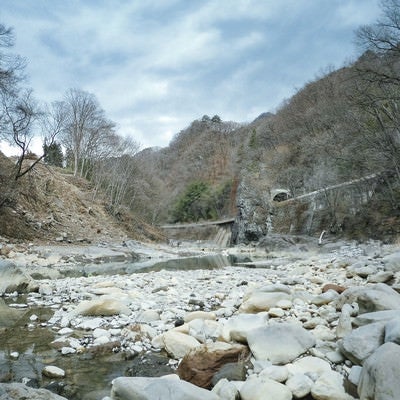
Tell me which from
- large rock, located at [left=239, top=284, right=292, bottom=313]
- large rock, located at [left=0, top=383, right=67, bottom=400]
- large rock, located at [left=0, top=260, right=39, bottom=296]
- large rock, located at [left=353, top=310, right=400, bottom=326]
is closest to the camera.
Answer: large rock, located at [left=0, top=383, right=67, bottom=400]

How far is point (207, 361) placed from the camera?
12.8ft

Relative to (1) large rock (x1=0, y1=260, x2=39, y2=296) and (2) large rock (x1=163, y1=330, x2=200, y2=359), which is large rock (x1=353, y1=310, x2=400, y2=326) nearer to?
(2) large rock (x1=163, y1=330, x2=200, y2=359)

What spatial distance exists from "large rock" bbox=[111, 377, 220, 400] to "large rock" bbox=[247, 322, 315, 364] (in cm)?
119

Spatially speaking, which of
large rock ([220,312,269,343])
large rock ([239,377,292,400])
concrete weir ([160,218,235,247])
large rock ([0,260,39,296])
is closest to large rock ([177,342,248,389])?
large rock ([220,312,269,343])

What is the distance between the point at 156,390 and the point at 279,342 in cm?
179

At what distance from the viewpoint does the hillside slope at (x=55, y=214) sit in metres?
21.6

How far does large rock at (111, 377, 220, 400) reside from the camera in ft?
9.65

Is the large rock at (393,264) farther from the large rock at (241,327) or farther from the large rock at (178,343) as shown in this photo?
the large rock at (178,343)

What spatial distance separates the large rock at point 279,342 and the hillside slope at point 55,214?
19.0 meters

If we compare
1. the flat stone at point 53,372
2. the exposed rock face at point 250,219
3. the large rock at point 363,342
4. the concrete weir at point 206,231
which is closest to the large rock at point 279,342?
the large rock at point 363,342

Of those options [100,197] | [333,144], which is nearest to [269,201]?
[333,144]

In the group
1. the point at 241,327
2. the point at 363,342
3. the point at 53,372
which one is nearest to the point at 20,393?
the point at 53,372

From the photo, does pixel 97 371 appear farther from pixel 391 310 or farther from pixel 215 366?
→ pixel 391 310

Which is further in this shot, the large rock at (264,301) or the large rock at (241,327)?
the large rock at (264,301)
